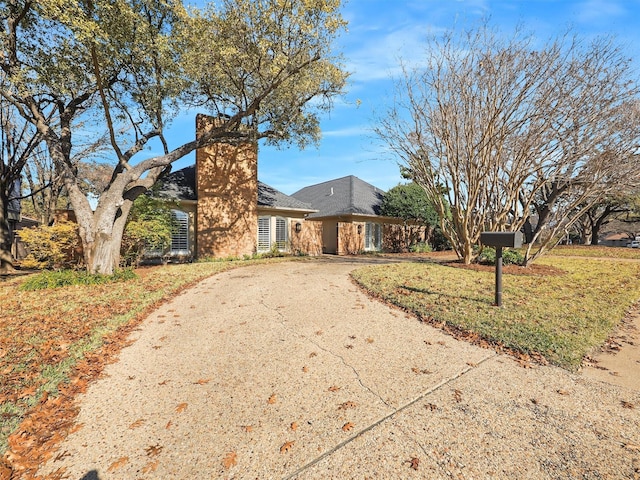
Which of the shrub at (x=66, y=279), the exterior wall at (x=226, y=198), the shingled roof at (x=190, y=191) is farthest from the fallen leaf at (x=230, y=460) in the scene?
the exterior wall at (x=226, y=198)

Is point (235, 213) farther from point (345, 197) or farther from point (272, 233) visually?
point (345, 197)

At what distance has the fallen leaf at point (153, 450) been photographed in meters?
2.29

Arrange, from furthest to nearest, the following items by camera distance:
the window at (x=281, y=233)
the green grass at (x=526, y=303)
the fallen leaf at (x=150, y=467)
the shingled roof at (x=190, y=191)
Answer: the window at (x=281, y=233) < the shingled roof at (x=190, y=191) < the green grass at (x=526, y=303) < the fallen leaf at (x=150, y=467)

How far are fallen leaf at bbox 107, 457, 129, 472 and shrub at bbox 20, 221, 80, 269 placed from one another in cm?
1027

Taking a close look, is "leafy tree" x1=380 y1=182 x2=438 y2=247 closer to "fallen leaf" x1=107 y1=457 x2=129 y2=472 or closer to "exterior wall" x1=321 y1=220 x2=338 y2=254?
"exterior wall" x1=321 y1=220 x2=338 y2=254

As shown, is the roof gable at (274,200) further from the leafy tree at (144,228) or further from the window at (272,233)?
the leafy tree at (144,228)

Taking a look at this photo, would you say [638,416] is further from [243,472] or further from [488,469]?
[243,472]

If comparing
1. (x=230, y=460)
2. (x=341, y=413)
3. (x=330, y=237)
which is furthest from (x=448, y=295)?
(x=330, y=237)

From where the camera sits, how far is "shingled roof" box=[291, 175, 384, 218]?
1966 centimetres

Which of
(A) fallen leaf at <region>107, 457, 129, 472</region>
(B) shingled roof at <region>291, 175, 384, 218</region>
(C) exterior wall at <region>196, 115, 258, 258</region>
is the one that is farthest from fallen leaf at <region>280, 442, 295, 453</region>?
(B) shingled roof at <region>291, 175, 384, 218</region>

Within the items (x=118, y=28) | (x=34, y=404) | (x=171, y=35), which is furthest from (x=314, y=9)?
(x=34, y=404)

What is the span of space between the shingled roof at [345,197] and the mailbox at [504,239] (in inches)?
502

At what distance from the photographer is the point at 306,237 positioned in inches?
697

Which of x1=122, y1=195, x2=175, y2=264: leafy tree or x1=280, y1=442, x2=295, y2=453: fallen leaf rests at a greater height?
x1=122, y1=195, x2=175, y2=264: leafy tree
